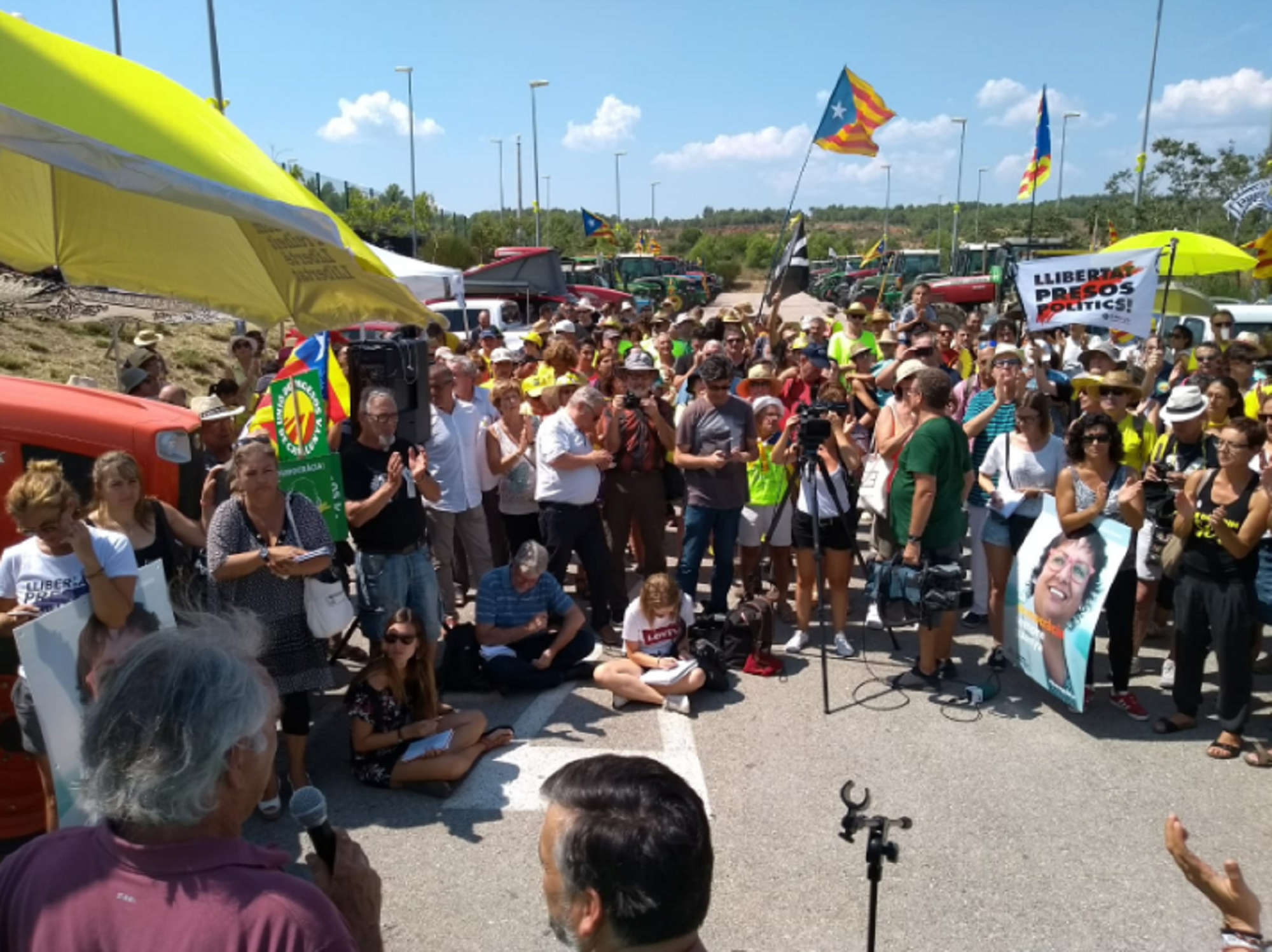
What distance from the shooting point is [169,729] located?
1.58 meters

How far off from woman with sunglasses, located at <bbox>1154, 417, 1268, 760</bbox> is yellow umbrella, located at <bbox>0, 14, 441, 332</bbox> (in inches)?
156

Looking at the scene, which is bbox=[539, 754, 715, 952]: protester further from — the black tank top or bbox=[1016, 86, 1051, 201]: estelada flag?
bbox=[1016, 86, 1051, 201]: estelada flag

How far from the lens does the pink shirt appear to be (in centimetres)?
146

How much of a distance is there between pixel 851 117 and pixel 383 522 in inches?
330

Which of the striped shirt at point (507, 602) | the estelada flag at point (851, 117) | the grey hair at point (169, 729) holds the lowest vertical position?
the striped shirt at point (507, 602)

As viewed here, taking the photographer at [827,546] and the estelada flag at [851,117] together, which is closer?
the photographer at [827,546]

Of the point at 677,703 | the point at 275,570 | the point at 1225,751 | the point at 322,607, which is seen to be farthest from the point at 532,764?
the point at 1225,751

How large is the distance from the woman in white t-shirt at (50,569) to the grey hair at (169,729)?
2.09m

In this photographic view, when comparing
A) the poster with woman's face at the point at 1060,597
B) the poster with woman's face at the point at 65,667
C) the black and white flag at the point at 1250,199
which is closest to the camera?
the poster with woman's face at the point at 65,667

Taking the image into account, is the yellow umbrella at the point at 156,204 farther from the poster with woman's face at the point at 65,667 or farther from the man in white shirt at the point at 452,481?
the man in white shirt at the point at 452,481

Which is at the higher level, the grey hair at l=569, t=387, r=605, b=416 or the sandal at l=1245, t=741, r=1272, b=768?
the grey hair at l=569, t=387, r=605, b=416

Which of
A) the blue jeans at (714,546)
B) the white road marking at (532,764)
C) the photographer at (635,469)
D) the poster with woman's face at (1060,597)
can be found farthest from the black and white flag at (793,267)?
the white road marking at (532,764)

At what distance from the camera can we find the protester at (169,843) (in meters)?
1.48

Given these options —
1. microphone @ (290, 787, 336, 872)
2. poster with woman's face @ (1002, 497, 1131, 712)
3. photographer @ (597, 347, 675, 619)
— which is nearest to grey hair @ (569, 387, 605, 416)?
photographer @ (597, 347, 675, 619)
